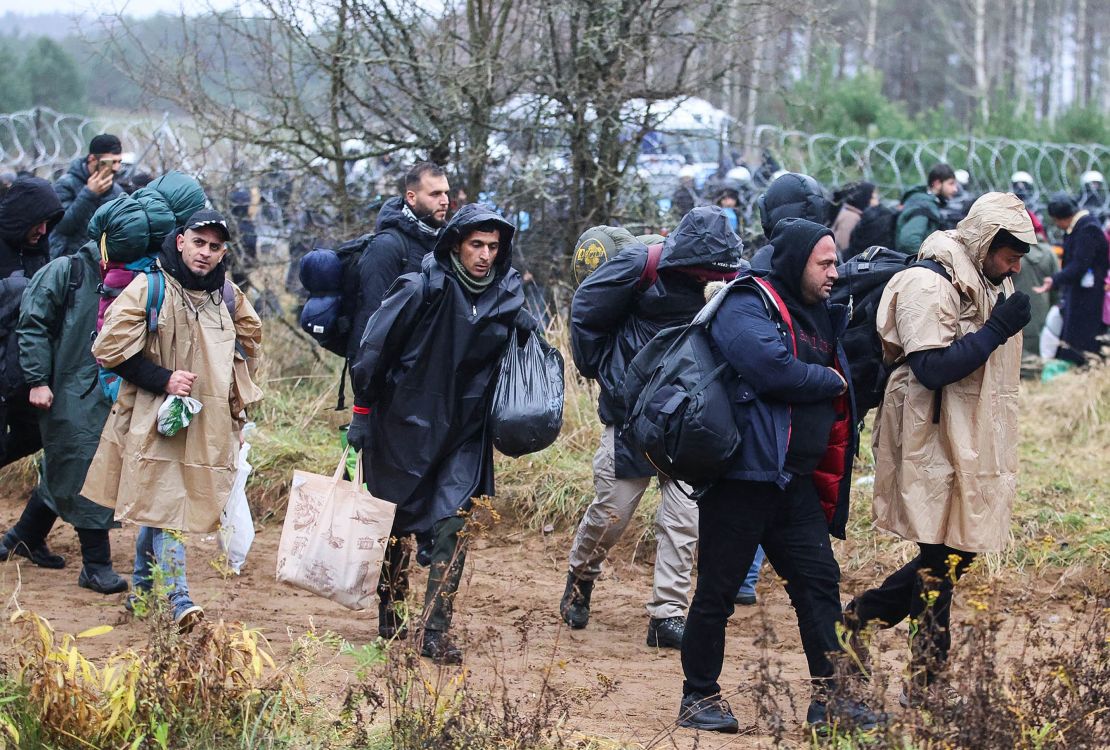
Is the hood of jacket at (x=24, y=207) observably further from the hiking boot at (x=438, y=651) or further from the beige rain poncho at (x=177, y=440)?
the hiking boot at (x=438, y=651)

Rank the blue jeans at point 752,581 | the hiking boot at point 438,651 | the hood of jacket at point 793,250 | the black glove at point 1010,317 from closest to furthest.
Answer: the hood of jacket at point 793,250 → the black glove at point 1010,317 → the hiking boot at point 438,651 → the blue jeans at point 752,581

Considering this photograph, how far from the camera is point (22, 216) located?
6.30m

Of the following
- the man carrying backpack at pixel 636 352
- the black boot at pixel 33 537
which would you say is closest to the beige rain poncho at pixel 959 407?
the man carrying backpack at pixel 636 352

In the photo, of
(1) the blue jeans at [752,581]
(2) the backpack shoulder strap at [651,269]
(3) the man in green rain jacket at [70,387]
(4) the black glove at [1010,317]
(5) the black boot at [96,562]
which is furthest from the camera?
(1) the blue jeans at [752,581]

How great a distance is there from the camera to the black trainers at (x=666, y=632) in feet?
19.2

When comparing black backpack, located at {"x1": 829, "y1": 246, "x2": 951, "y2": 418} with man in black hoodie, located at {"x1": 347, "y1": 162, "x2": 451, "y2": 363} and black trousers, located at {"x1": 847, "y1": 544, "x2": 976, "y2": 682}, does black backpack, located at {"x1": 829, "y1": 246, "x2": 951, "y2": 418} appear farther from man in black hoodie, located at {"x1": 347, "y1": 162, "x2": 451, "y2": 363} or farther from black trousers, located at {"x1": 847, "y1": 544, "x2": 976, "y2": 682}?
man in black hoodie, located at {"x1": 347, "y1": 162, "x2": 451, "y2": 363}

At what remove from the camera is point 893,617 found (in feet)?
16.3

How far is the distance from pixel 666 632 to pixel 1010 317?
221 cm

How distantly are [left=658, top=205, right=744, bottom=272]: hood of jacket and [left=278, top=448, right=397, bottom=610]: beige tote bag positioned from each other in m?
1.57

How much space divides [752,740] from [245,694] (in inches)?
67.2

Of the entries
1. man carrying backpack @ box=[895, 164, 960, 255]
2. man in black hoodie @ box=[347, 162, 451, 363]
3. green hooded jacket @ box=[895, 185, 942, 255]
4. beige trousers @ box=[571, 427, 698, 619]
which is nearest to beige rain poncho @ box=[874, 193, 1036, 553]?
beige trousers @ box=[571, 427, 698, 619]

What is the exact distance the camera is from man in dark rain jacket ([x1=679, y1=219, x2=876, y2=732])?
4297 mm

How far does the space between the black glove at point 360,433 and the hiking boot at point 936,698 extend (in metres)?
2.51

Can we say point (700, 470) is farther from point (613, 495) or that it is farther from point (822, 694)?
point (613, 495)
